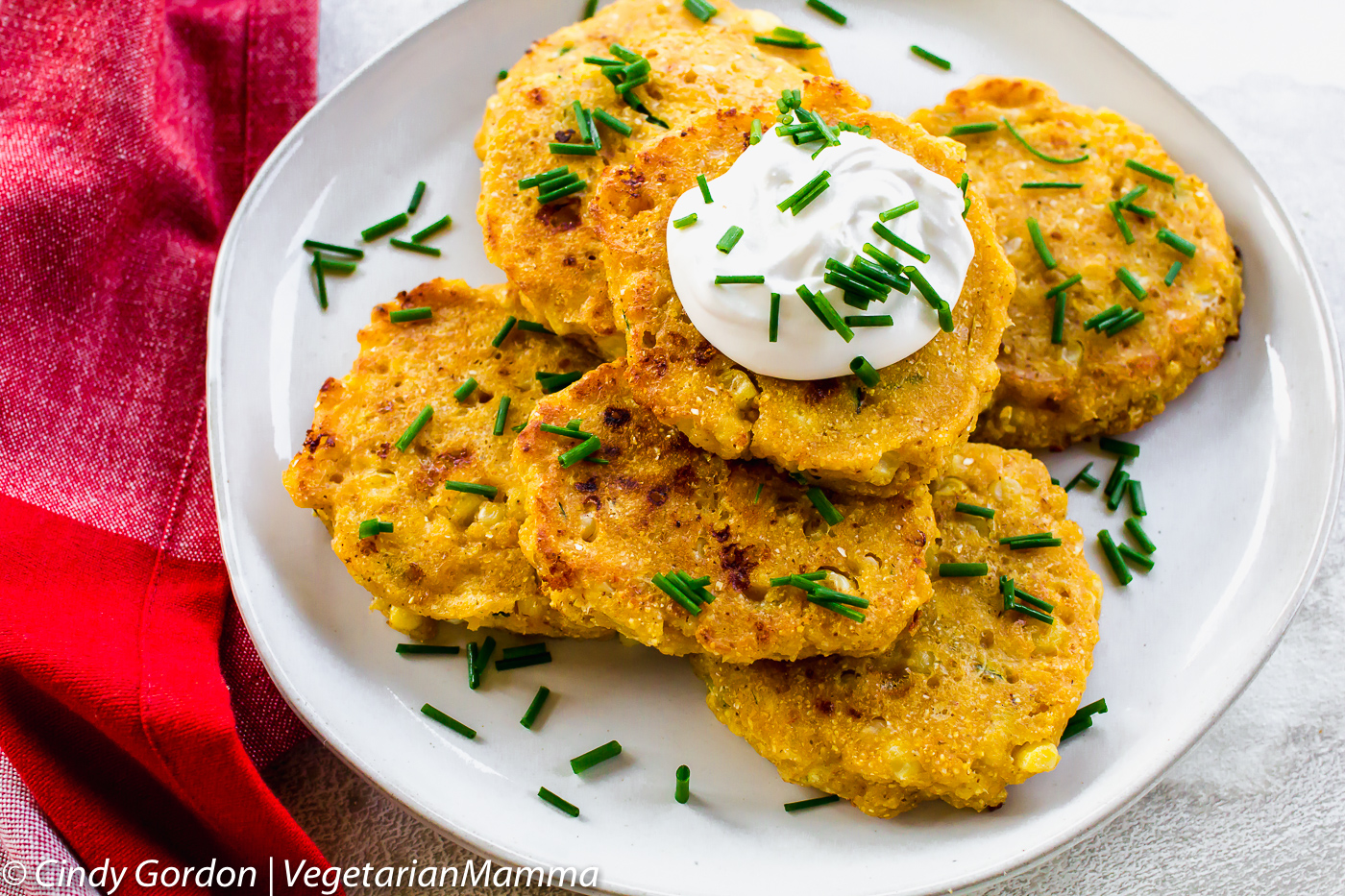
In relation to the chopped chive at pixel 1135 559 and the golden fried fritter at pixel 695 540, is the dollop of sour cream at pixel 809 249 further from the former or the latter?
the chopped chive at pixel 1135 559

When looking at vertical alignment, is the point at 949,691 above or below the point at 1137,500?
below

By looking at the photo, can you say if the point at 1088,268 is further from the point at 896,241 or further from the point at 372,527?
the point at 372,527

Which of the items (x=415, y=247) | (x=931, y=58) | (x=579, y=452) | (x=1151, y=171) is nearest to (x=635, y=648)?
(x=579, y=452)

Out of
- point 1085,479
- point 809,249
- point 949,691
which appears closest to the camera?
point 809,249

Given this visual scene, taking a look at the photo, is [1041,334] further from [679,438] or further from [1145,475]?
[679,438]

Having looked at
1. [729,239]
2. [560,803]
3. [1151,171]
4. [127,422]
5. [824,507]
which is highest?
[729,239]

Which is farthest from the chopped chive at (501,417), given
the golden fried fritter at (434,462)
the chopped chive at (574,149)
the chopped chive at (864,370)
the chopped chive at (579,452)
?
the chopped chive at (864,370)
